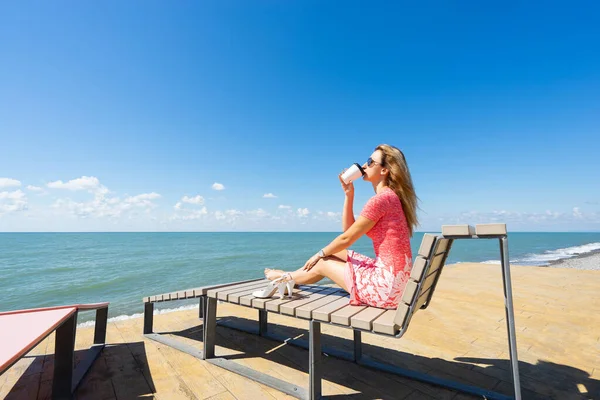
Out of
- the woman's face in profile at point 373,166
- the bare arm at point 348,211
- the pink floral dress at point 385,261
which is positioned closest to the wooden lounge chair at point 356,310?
the pink floral dress at point 385,261

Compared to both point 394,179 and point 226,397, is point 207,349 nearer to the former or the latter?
point 226,397

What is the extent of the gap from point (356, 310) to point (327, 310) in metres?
0.25

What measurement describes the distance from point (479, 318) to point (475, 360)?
1.82 metres

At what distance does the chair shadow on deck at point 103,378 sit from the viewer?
2.47 meters

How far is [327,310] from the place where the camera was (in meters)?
2.24

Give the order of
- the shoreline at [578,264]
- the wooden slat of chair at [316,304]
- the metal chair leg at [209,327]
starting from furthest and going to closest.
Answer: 1. the shoreline at [578,264]
2. the metal chair leg at [209,327]
3. the wooden slat of chair at [316,304]

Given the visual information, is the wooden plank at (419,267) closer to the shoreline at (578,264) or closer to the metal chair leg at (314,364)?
the metal chair leg at (314,364)

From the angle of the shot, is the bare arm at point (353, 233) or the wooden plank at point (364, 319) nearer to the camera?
the wooden plank at point (364, 319)

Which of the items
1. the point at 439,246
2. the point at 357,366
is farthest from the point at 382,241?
the point at 357,366

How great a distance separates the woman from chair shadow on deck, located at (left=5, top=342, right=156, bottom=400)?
5.42 feet

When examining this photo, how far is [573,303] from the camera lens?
566 cm

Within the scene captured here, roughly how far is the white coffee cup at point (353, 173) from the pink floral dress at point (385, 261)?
1.50 ft

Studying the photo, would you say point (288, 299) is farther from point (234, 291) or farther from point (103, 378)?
point (103, 378)

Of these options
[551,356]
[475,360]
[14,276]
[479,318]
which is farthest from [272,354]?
[14,276]
